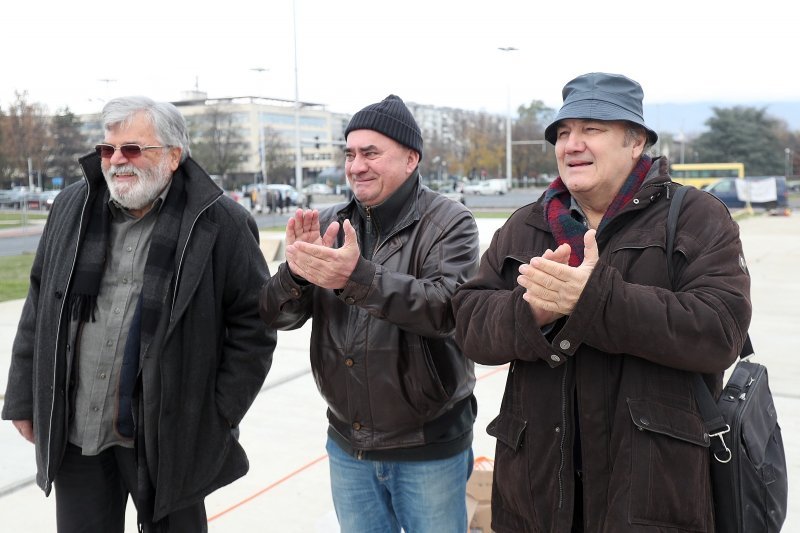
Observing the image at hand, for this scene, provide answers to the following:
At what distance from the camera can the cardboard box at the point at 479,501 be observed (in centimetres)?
317

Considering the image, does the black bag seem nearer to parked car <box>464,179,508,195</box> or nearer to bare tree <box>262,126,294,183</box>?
parked car <box>464,179,508,195</box>

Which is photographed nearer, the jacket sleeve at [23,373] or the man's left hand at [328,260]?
the man's left hand at [328,260]

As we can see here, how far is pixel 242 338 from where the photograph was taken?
275cm

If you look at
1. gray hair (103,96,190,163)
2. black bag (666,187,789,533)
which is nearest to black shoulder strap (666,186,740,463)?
black bag (666,187,789,533)

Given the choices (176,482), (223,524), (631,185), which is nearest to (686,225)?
(631,185)

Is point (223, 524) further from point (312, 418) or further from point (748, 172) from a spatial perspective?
point (748, 172)

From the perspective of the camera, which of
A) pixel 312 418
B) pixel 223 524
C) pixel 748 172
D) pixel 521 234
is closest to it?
pixel 521 234

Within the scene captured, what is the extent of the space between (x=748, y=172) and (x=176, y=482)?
7286cm

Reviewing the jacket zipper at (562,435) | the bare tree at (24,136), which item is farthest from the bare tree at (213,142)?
the jacket zipper at (562,435)

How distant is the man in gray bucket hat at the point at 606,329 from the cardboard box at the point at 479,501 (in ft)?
3.48

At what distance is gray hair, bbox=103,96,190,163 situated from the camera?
2598 mm

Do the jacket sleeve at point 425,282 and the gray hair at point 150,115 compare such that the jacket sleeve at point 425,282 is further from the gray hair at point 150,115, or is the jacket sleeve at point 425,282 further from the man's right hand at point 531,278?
the gray hair at point 150,115

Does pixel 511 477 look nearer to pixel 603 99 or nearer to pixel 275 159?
pixel 603 99

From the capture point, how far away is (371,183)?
2.58 meters
